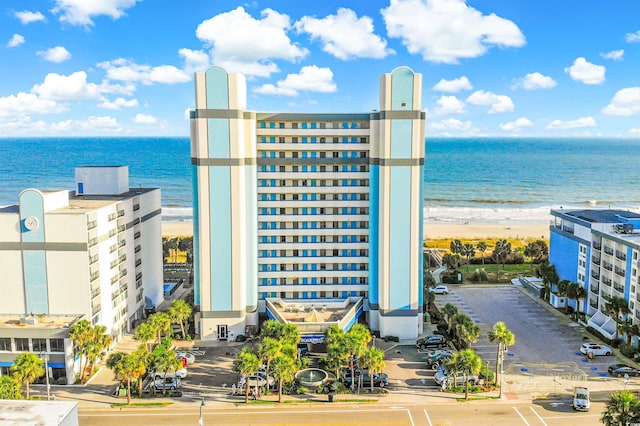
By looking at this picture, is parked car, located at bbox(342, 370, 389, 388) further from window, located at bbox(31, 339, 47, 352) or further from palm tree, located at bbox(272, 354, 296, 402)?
window, located at bbox(31, 339, 47, 352)

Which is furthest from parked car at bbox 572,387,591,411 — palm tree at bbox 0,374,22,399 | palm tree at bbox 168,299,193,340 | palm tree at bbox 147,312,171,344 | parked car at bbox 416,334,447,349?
palm tree at bbox 0,374,22,399

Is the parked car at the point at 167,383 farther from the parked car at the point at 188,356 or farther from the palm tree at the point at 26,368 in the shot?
the palm tree at the point at 26,368

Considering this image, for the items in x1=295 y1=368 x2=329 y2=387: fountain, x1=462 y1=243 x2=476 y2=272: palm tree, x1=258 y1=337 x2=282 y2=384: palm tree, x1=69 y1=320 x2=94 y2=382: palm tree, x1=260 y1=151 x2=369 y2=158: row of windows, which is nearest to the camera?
x1=258 y1=337 x2=282 y2=384: palm tree

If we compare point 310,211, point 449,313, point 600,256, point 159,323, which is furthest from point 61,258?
point 600,256

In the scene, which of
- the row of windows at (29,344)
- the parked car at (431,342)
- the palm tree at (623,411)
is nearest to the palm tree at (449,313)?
the parked car at (431,342)

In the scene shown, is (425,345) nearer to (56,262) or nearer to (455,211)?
(56,262)
